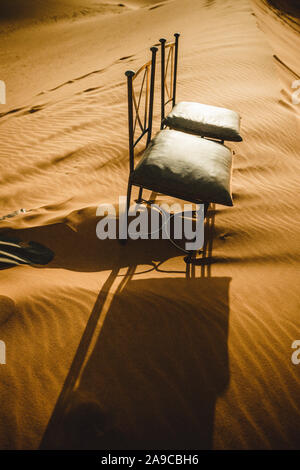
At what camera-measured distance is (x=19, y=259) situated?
2.77 meters

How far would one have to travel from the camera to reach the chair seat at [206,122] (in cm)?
318

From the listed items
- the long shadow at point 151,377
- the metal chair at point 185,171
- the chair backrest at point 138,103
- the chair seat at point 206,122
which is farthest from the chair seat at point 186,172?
the long shadow at point 151,377

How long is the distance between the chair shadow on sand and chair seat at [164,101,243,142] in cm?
178

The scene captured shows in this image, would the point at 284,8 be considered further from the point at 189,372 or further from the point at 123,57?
the point at 189,372

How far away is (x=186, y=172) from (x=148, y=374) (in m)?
1.68

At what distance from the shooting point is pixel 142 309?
2287 mm

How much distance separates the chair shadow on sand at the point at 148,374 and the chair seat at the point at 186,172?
2.85 ft

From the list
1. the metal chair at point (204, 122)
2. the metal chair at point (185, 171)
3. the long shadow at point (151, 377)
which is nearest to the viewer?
the long shadow at point (151, 377)

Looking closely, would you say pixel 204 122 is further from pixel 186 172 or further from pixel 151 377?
pixel 151 377

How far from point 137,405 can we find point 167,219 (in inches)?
84.1

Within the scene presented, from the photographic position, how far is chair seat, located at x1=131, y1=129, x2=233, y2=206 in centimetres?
246

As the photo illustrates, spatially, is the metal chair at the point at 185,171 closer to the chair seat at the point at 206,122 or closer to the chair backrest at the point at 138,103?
the chair backrest at the point at 138,103

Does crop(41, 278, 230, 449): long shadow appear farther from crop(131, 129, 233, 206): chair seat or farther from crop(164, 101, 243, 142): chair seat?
crop(164, 101, 243, 142): chair seat

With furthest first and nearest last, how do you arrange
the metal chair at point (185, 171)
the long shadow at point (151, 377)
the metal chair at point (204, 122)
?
the metal chair at point (204, 122) < the metal chair at point (185, 171) < the long shadow at point (151, 377)
